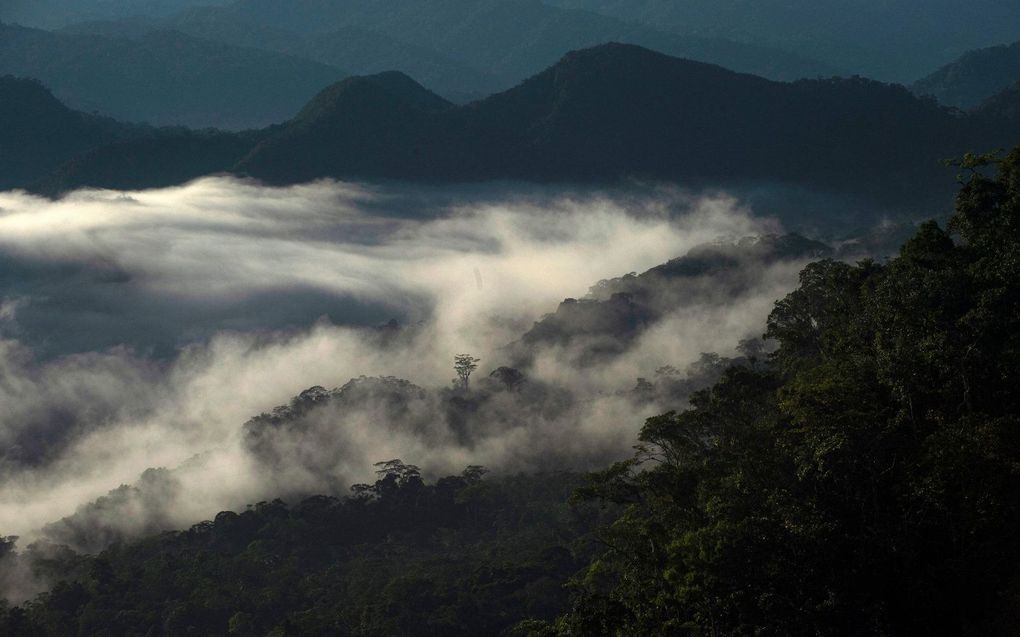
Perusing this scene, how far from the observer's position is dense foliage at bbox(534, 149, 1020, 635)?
120 ft

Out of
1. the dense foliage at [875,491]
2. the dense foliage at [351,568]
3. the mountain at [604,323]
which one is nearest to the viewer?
the dense foliage at [875,491]

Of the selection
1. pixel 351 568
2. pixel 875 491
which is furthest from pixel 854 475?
pixel 351 568

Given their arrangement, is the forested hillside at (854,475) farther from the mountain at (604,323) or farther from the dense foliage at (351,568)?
the mountain at (604,323)

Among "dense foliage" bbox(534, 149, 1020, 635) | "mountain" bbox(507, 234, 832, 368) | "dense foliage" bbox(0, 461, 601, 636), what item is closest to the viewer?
"dense foliage" bbox(534, 149, 1020, 635)

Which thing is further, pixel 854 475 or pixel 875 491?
pixel 854 475

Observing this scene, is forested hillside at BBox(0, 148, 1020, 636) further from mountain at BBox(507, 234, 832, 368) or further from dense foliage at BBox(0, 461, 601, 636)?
mountain at BBox(507, 234, 832, 368)

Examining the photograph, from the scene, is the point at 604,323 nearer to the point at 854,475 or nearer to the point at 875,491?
the point at 854,475

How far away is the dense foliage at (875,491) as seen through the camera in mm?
36562

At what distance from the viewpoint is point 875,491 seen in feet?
128

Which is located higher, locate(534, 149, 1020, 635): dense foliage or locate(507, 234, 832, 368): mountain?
locate(507, 234, 832, 368): mountain

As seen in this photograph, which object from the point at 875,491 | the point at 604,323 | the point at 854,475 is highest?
the point at 604,323

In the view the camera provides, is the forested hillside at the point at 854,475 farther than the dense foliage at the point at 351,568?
No

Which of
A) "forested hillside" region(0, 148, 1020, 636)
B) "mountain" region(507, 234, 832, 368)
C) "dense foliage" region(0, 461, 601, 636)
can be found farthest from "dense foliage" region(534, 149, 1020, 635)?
"mountain" region(507, 234, 832, 368)

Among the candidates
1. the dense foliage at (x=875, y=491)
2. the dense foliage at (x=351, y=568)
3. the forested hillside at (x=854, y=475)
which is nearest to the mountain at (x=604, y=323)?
the dense foliage at (x=351, y=568)
